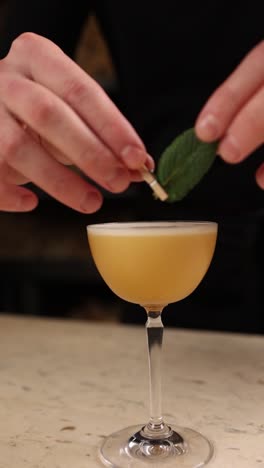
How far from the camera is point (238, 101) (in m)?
0.59

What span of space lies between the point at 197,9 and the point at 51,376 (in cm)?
88

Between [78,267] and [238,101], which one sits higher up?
[238,101]

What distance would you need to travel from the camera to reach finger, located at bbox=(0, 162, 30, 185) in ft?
2.53

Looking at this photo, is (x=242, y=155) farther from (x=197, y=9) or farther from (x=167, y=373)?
(x=197, y=9)

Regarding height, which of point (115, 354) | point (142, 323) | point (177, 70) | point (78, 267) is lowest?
point (78, 267)

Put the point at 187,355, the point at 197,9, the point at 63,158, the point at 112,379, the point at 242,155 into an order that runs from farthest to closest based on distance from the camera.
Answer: the point at 197,9, the point at 187,355, the point at 112,379, the point at 63,158, the point at 242,155

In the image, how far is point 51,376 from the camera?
0.97 m

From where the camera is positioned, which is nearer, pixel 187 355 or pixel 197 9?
pixel 187 355

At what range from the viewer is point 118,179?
0.66 meters

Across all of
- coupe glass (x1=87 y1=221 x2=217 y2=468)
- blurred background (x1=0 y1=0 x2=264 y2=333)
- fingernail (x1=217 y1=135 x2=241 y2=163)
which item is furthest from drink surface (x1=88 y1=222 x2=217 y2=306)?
blurred background (x1=0 y1=0 x2=264 y2=333)

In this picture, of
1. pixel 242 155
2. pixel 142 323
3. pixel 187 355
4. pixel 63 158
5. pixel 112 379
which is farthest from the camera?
pixel 142 323

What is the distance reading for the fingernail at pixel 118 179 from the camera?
2.14ft

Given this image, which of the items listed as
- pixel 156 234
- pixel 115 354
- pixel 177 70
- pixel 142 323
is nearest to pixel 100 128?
pixel 156 234

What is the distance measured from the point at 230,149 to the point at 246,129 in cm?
3
